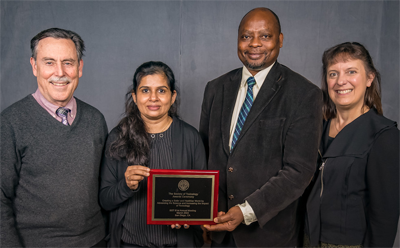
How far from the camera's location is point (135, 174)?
7.04 ft

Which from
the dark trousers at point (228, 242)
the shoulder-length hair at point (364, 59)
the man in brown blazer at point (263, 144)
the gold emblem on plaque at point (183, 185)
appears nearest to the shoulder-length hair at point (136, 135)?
the gold emblem on plaque at point (183, 185)

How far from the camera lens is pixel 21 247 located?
6.73 feet

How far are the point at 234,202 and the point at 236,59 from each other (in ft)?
7.66

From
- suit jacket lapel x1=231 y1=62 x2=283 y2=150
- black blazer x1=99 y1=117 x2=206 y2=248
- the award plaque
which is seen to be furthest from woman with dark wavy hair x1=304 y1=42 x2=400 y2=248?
black blazer x1=99 y1=117 x2=206 y2=248

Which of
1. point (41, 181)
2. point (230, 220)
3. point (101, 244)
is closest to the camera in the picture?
point (41, 181)

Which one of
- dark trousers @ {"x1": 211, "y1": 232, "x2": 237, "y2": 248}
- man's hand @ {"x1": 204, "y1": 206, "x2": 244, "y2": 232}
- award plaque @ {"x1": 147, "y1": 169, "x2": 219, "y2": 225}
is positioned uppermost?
award plaque @ {"x1": 147, "y1": 169, "x2": 219, "y2": 225}

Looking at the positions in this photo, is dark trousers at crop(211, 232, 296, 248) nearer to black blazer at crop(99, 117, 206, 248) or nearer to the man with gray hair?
black blazer at crop(99, 117, 206, 248)

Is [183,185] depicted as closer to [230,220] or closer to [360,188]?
[230,220]

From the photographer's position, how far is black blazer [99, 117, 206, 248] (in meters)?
2.28

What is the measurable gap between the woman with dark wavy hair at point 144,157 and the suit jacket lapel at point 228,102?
0.22 metres

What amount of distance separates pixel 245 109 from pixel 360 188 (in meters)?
1.01

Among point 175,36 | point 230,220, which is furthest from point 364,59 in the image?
point 175,36

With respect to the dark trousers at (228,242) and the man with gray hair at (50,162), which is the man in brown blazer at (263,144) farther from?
the man with gray hair at (50,162)

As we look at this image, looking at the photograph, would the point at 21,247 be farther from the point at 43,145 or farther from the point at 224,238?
the point at 224,238
